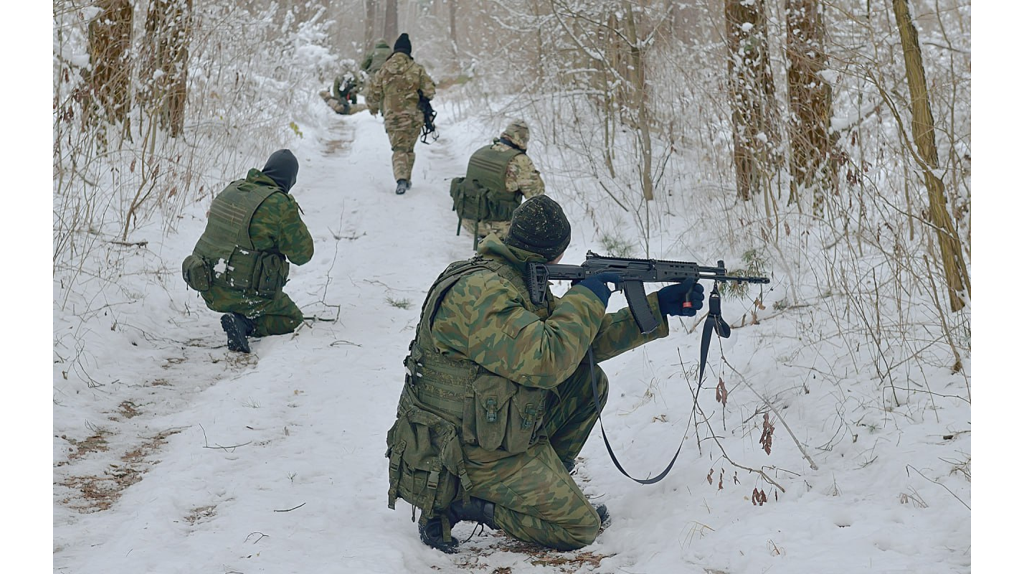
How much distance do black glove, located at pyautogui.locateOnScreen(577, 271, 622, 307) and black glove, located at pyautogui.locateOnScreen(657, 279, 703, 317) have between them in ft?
0.71

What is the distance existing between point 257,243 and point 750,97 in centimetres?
372

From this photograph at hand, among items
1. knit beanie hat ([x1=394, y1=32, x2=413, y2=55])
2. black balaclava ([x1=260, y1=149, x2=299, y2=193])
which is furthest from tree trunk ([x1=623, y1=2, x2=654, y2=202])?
black balaclava ([x1=260, y1=149, x2=299, y2=193])

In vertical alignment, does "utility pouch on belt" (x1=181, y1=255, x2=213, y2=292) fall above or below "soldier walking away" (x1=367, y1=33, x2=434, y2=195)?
below

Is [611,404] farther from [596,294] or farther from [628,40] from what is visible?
[628,40]

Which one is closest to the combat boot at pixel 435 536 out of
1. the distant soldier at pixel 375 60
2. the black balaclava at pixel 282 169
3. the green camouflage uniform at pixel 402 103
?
the black balaclava at pixel 282 169

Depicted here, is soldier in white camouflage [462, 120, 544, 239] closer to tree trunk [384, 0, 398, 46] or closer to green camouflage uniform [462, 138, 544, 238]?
green camouflage uniform [462, 138, 544, 238]

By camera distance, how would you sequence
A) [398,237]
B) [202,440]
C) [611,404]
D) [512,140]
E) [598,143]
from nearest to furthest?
1. [202,440]
2. [611,404]
3. [512,140]
4. [398,237]
5. [598,143]

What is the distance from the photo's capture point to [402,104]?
10.2m

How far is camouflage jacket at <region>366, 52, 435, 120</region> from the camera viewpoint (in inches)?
401

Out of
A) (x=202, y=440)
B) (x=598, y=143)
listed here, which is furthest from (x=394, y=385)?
(x=598, y=143)

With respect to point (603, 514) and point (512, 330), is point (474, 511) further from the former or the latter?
point (512, 330)

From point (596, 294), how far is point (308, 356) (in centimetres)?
297

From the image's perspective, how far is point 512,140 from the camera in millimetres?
7754

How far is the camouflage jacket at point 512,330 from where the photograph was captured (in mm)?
2951
